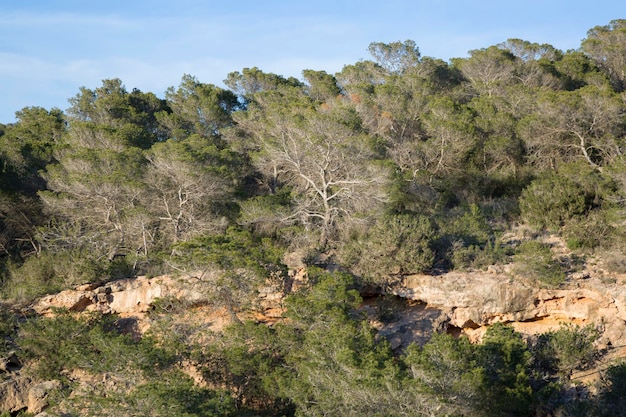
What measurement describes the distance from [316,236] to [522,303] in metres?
6.21

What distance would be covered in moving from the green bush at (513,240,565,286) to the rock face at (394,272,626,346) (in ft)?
0.89

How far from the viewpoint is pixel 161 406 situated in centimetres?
1066

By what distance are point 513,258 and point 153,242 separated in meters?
11.1

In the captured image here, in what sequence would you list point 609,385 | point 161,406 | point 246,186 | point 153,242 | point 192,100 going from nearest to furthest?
point 161,406
point 609,385
point 153,242
point 246,186
point 192,100

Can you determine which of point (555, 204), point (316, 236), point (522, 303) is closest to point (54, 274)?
point (316, 236)

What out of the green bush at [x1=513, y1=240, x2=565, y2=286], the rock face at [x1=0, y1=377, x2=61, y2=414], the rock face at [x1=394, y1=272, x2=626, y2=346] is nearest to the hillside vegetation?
the green bush at [x1=513, y1=240, x2=565, y2=286]

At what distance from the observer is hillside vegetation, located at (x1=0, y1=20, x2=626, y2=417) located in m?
11.7

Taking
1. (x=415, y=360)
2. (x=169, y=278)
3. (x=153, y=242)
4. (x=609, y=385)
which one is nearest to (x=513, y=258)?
(x=609, y=385)

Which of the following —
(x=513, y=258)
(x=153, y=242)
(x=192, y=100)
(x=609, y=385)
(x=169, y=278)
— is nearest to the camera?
(x=609, y=385)

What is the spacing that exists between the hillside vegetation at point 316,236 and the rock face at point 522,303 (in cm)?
47

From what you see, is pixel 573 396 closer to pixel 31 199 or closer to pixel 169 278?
pixel 169 278

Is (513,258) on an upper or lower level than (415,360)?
upper

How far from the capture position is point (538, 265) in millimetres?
14336

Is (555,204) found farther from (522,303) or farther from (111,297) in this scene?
(111,297)
